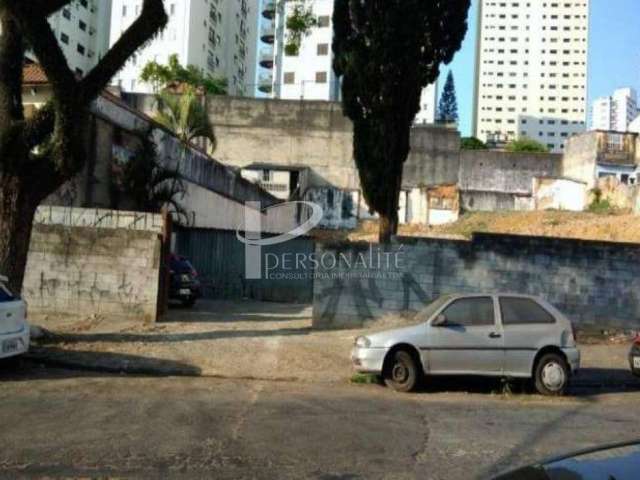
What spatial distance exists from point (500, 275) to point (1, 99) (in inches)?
401

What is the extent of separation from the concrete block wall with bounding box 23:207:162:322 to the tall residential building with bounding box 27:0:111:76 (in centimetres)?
5491

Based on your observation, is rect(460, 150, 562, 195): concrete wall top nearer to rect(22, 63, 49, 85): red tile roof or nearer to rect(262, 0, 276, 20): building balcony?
rect(22, 63, 49, 85): red tile roof

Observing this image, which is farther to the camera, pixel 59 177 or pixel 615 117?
pixel 615 117

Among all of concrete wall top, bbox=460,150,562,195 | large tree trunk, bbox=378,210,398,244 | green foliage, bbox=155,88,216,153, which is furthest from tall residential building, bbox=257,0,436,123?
large tree trunk, bbox=378,210,398,244

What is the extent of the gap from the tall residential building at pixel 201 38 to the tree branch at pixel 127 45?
48.9 metres

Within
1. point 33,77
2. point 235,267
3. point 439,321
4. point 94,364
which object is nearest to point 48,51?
point 94,364

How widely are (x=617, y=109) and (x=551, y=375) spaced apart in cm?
13200

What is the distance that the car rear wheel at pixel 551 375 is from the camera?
9969 millimetres

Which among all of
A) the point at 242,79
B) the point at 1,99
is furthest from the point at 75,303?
Answer: the point at 242,79

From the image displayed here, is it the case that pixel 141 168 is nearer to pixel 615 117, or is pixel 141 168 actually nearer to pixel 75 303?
pixel 75 303

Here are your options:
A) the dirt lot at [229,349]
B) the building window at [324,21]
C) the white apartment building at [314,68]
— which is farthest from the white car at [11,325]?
the building window at [324,21]

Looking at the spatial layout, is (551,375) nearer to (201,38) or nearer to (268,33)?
(201,38)

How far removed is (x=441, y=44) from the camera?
15.7m

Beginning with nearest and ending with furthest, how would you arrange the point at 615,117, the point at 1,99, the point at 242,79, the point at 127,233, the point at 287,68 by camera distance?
the point at 1,99 → the point at 127,233 → the point at 287,68 → the point at 242,79 → the point at 615,117
